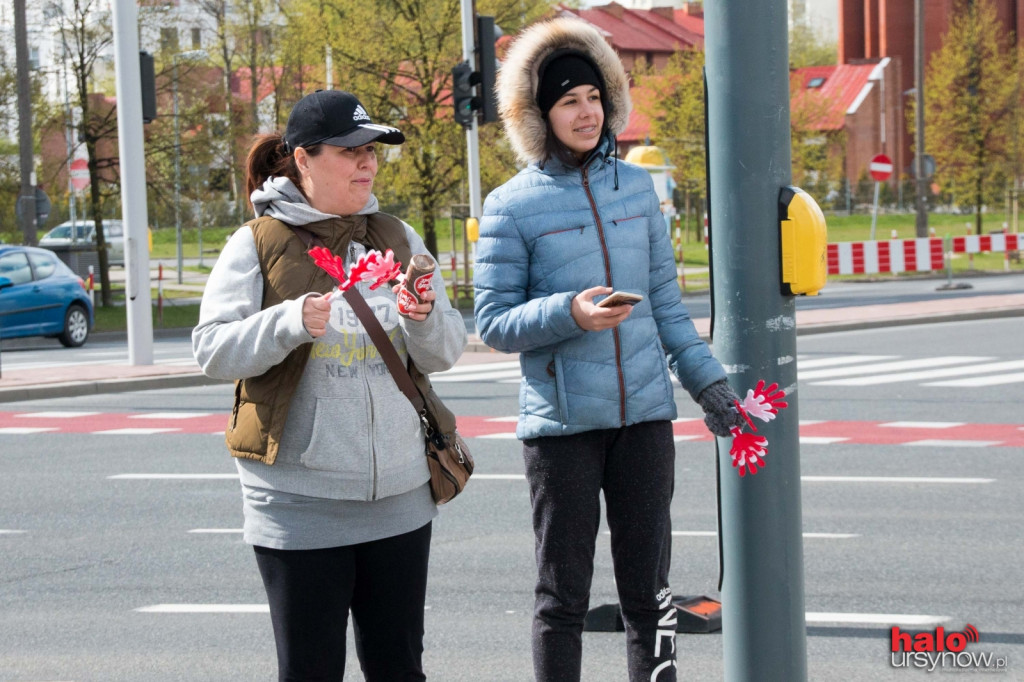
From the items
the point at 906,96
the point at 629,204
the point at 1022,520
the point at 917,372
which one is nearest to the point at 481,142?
the point at 917,372

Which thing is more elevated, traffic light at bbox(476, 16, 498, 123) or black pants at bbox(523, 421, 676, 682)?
traffic light at bbox(476, 16, 498, 123)

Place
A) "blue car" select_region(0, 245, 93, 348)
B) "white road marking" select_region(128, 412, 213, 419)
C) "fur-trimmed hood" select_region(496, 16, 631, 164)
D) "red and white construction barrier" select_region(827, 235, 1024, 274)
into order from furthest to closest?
"red and white construction barrier" select_region(827, 235, 1024, 274) → "blue car" select_region(0, 245, 93, 348) → "white road marking" select_region(128, 412, 213, 419) → "fur-trimmed hood" select_region(496, 16, 631, 164)

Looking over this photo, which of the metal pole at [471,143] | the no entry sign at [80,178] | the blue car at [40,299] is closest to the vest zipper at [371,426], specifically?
the metal pole at [471,143]

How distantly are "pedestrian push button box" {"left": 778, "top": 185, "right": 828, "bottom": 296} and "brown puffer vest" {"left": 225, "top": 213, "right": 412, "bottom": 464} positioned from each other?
3.08 feet

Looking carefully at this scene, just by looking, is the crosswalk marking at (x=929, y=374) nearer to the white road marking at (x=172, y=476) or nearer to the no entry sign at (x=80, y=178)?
the white road marking at (x=172, y=476)

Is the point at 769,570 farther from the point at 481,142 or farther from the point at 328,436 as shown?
the point at 481,142

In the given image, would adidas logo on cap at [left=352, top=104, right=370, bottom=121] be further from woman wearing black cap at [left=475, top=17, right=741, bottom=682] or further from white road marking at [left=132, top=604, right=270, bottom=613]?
white road marking at [left=132, top=604, right=270, bottom=613]

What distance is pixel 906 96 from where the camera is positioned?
66375 millimetres

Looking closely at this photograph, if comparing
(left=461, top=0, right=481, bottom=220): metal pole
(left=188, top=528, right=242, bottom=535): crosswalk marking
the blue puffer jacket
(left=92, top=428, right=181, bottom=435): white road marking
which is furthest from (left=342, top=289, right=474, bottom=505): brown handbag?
(left=461, top=0, right=481, bottom=220): metal pole

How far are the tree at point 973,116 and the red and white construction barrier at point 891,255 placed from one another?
42.7 ft

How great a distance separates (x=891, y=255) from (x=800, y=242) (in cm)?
2508

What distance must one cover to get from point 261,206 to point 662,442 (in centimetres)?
118

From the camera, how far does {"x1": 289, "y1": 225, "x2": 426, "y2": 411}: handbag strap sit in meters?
3.07

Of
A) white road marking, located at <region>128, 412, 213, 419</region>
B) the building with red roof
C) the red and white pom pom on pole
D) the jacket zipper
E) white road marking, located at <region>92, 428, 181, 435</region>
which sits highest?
the building with red roof
